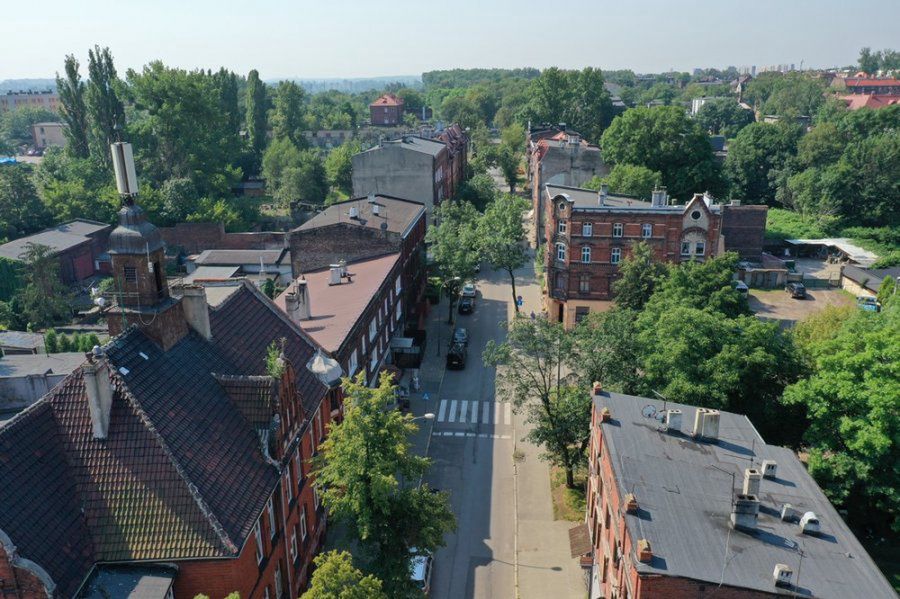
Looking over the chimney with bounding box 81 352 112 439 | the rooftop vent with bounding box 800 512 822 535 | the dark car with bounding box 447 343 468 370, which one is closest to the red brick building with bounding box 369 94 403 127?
the dark car with bounding box 447 343 468 370

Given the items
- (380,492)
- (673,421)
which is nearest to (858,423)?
(673,421)

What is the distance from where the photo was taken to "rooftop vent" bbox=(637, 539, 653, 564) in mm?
19219

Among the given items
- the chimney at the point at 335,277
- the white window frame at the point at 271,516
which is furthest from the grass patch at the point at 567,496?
the chimney at the point at 335,277

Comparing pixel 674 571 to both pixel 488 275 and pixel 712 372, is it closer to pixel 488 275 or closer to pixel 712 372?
pixel 712 372

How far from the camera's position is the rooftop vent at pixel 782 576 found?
60.7 feet

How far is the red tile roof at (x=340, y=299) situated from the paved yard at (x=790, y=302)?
3808cm

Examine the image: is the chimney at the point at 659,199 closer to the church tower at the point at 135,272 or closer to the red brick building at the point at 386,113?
the church tower at the point at 135,272

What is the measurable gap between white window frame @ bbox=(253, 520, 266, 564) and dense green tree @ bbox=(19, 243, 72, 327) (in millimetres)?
48344

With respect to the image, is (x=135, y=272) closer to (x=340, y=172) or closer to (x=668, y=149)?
(x=340, y=172)

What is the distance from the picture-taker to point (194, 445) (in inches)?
825

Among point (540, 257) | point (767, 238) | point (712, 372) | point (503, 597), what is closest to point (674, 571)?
point (503, 597)

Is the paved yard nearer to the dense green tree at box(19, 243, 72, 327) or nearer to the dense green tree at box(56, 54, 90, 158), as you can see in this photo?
the dense green tree at box(19, 243, 72, 327)

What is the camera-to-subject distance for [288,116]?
383 ft

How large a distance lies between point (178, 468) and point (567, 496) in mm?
22085
